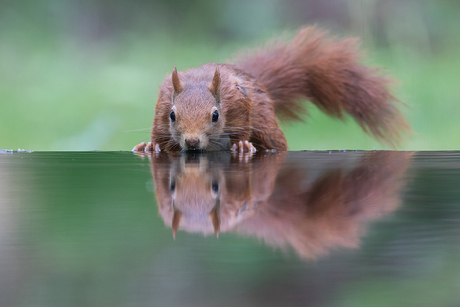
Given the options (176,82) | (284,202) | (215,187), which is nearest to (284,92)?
(176,82)

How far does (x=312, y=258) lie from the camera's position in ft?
1.24

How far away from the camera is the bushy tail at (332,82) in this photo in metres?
2.70

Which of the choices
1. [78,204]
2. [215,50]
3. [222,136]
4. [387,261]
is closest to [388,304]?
[387,261]

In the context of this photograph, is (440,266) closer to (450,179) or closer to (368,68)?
(450,179)

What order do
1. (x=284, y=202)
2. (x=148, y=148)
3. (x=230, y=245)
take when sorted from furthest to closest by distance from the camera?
(x=148, y=148)
(x=284, y=202)
(x=230, y=245)

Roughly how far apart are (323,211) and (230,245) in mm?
197

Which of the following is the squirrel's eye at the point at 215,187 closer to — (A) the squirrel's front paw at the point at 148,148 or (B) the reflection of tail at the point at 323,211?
(B) the reflection of tail at the point at 323,211

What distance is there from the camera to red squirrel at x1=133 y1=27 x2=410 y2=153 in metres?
2.15

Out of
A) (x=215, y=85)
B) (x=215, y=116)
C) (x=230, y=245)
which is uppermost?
(x=215, y=85)

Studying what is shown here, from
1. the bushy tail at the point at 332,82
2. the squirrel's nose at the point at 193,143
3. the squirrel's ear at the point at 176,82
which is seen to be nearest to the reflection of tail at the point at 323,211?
the squirrel's nose at the point at 193,143

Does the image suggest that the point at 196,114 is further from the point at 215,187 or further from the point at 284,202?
the point at 284,202

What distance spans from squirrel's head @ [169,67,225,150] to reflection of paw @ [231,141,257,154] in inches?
3.3

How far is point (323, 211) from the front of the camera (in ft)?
1.90

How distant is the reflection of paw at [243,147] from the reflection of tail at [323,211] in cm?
109
